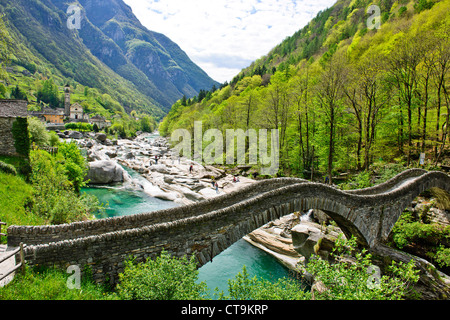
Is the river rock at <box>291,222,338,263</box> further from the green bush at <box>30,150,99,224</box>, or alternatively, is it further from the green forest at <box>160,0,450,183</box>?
the green bush at <box>30,150,99,224</box>

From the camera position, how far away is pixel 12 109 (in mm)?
16328

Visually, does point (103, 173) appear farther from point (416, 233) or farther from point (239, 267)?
point (416, 233)

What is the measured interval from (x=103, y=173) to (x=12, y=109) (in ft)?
47.6

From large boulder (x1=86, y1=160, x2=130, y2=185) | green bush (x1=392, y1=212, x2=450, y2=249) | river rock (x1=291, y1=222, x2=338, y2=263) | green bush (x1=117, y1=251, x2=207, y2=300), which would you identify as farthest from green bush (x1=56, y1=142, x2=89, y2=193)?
green bush (x1=392, y1=212, x2=450, y2=249)

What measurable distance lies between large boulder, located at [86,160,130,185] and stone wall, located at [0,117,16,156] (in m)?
13.7

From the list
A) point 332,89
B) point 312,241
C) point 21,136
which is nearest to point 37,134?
point 21,136

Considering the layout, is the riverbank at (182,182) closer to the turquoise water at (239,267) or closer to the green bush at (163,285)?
the turquoise water at (239,267)

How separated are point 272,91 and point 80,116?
114 metres

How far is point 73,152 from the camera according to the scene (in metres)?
22.5

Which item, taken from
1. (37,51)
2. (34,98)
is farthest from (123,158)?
(37,51)

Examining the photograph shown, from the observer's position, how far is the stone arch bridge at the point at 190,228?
21.8ft

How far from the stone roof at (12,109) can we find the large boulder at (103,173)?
13789mm

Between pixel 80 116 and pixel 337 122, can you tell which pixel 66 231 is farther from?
pixel 80 116

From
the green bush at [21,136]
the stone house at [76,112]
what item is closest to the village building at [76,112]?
the stone house at [76,112]
